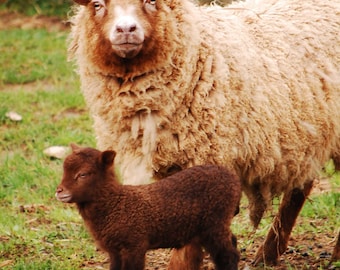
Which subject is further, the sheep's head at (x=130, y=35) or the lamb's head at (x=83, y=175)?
the sheep's head at (x=130, y=35)

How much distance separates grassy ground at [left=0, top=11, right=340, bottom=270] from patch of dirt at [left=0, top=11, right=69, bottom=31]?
1.40 metres

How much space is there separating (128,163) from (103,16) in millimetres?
893

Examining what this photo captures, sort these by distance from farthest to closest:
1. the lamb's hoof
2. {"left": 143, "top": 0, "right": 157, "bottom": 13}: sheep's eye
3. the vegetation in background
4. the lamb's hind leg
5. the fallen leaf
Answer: the vegetation in background
the fallen leaf
the lamb's hoof
{"left": 143, "top": 0, "right": 157, "bottom": 13}: sheep's eye
the lamb's hind leg

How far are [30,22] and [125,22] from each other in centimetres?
863

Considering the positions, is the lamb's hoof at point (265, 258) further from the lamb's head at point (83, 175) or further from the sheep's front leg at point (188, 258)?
the lamb's head at point (83, 175)

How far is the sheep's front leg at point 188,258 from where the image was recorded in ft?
17.1

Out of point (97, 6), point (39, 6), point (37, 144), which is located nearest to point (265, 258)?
point (97, 6)

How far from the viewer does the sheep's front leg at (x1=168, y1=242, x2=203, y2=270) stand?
5.22 m

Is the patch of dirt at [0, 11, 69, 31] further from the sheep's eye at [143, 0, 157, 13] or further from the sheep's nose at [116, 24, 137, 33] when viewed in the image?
the sheep's nose at [116, 24, 137, 33]

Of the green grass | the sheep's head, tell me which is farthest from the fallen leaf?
the sheep's head

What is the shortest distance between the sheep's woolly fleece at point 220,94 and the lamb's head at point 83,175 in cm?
67

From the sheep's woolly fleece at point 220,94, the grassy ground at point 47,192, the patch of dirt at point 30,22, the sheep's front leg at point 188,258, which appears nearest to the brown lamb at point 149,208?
the sheep's front leg at point 188,258

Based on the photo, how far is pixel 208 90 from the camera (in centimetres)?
532

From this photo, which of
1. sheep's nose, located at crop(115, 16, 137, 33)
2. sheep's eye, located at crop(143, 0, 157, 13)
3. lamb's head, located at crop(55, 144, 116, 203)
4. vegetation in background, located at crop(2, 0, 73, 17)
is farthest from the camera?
vegetation in background, located at crop(2, 0, 73, 17)
